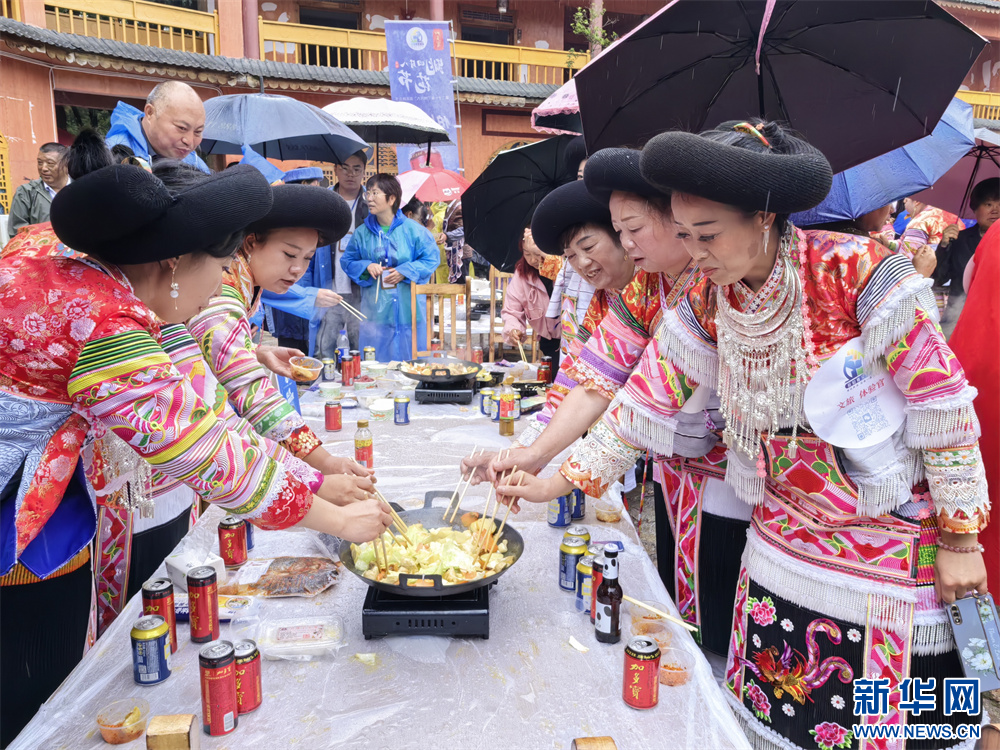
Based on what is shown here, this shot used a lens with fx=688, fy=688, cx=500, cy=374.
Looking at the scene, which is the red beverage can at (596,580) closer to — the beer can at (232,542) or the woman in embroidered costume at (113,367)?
the woman in embroidered costume at (113,367)

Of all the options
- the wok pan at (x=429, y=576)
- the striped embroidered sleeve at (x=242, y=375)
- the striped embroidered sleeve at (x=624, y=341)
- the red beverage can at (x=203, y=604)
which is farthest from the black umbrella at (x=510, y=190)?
the red beverage can at (x=203, y=604)

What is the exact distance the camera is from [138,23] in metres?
11.6

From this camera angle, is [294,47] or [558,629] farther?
[294,47]

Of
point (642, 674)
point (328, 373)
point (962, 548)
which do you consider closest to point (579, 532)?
point (642, 674)

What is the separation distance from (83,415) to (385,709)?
0.78 metres

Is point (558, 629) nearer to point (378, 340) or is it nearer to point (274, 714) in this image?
point (274, 714)

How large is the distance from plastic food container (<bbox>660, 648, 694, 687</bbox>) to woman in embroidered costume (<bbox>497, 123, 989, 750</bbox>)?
0.28 meters

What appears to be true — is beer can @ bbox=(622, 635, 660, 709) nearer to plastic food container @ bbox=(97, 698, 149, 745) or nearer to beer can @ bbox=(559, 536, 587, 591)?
beer can @ bbox=(559, 536, 587, 591)

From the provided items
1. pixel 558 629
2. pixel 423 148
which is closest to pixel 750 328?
pixel 558 629

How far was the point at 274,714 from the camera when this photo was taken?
46.3 inches

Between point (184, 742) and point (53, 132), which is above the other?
point (53, 132)

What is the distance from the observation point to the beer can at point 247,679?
3.80ft

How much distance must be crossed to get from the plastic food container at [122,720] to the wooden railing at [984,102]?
18648 millimetres

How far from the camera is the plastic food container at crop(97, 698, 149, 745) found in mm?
1091
